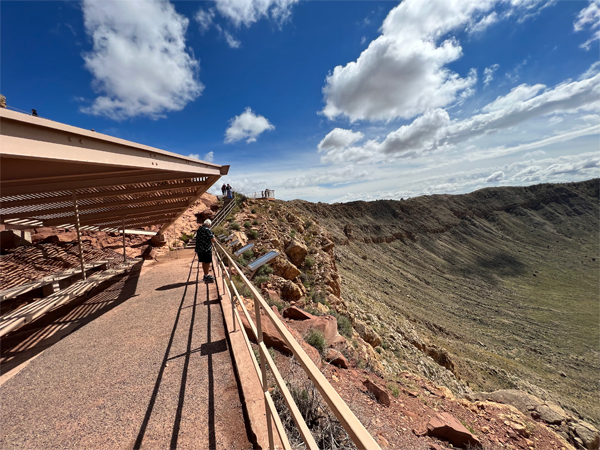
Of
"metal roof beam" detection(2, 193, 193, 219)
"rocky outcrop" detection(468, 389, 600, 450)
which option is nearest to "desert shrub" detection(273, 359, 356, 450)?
"metal roof beam" detection(2, 193, 193, 219)

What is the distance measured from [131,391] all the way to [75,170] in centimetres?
342

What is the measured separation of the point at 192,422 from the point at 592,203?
5578 inches

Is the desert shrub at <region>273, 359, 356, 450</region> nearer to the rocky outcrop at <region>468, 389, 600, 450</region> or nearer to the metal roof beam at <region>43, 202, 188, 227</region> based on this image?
the rocky outcrop at <region>468, 389, 600, 450</region>

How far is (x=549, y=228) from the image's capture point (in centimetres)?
8206

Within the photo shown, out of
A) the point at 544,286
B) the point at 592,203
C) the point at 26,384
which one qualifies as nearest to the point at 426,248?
the point at 544,286

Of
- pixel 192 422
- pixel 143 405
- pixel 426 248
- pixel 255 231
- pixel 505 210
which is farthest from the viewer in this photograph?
pixel 505 210

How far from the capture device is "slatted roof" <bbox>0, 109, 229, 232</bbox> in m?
2.20

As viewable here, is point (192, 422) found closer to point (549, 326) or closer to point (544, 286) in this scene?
point (549, 326)

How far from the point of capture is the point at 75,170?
403 cm

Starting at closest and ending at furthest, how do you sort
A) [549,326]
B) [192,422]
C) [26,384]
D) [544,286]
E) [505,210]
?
[192,422] < [26,384] < [549,326] < [544,286] < [505,210]

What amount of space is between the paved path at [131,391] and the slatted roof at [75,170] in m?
2.47

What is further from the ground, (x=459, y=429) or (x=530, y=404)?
(x=459, y=429)

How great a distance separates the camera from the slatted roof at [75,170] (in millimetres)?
2201

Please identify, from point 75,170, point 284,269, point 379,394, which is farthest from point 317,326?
point 284,269
